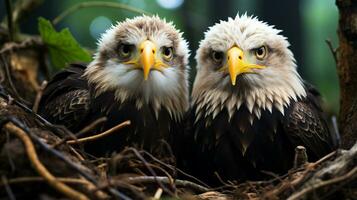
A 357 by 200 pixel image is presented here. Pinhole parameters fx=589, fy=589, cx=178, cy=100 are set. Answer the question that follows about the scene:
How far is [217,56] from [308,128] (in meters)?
0.85

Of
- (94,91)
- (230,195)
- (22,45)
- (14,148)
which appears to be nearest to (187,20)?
(22,45)

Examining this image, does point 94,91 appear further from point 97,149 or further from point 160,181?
point 160,181

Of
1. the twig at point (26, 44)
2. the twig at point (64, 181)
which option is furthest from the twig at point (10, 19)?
the twig at point (64, 181)

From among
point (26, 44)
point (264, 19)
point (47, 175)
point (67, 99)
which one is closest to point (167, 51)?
point (67, 99)

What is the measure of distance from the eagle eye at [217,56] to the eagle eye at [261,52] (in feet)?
0.85

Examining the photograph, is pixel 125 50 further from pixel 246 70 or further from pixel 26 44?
pixel 26 44

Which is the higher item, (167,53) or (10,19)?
(10,19)

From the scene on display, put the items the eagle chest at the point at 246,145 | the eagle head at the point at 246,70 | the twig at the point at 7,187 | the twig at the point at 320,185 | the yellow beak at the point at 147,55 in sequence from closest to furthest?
the twig at the point at 7,187
the twig at the point at 320,185
the yellow beak at the point at 147,55
the eagle chest at the point at 246,145
the eagle head at the point at 246,70

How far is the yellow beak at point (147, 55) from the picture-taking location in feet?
12.9

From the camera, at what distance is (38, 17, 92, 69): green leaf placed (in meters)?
4.77

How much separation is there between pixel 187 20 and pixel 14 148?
22.8 feet

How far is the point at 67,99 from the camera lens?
4.30 metres

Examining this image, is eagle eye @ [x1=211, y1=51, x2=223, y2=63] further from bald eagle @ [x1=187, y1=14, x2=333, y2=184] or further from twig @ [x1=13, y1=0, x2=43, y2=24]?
twig @ [x1=13, y1=0, x2=43, y2=24]

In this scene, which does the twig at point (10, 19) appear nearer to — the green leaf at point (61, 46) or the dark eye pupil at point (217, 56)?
the green leaf at point (61, 46)
